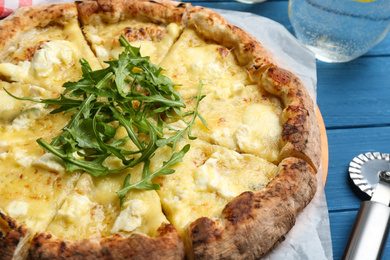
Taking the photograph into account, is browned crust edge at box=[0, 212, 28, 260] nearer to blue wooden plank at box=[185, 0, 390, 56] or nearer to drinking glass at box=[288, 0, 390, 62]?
drinking glass at box=[288, 0, 390, 62]

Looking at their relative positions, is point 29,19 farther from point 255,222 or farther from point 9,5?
point 255,222

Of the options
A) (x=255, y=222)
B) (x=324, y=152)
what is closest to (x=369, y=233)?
(x=324, y=152)

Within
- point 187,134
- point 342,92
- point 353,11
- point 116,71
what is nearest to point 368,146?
point 342,92

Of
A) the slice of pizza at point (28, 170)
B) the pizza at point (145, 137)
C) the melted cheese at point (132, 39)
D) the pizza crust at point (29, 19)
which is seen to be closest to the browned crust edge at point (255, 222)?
the pizza at point (145, 137)

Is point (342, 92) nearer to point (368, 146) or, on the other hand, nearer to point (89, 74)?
point (368, 146)

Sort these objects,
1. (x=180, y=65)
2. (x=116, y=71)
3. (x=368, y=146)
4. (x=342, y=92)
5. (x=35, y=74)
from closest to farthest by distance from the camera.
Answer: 1. (x=116, y=71)
2. (x=35, y=74)
3. (x=180, y=65)
4. (x=368, y=146)
5. (x=342, y=92)

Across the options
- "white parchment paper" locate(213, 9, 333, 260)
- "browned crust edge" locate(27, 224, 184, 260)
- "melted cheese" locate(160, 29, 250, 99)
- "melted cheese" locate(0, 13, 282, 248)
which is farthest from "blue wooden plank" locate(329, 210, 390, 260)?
"browned crust edge" locate(27, 224, 184, 260)

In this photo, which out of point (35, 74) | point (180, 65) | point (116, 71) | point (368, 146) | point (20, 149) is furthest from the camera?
point (368, 146)

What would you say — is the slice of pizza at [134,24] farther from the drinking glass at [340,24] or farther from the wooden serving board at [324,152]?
the wooden serving board at [324,152]
